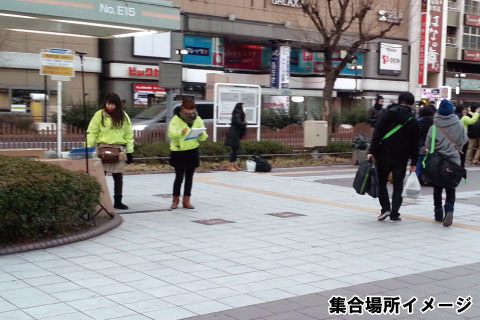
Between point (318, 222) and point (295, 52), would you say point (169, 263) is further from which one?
point (295, 52)

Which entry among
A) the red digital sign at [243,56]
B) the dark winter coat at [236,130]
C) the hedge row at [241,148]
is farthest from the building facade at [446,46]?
the dark winter coat at [236,130]

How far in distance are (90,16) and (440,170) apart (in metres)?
5.49

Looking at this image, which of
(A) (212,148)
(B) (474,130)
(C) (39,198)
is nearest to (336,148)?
(B) (474,130)

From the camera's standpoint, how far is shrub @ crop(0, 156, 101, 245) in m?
6.64

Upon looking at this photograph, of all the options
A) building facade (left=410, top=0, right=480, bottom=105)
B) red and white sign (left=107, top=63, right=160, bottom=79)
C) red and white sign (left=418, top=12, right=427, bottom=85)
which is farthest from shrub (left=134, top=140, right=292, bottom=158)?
red and white sign (left=418, top=12, right=427, bottom=85)

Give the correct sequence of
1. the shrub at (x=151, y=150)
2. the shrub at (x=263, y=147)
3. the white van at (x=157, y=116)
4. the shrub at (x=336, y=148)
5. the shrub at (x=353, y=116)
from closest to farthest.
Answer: the shrub at (x=151, y=150) < the shrub at (x=263, y=147) < the white van at (x=157, y=116) < the shrub at (x=336, y=148) < the shrub at (x=353, y=116)

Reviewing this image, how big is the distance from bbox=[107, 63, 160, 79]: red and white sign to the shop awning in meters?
23.9

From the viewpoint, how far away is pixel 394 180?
9.32 metres

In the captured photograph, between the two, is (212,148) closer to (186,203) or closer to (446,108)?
(186,203)

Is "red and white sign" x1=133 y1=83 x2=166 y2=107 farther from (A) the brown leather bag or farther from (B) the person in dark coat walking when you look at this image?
(A) the brown leather bag

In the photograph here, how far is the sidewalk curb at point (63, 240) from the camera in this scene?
6758 millimetres

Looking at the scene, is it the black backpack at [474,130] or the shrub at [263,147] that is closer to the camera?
the shrub at [263,147]

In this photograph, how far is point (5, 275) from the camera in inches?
233

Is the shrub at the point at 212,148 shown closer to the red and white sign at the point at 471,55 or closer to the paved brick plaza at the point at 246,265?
the paved brick plaza at the point at 246,265
